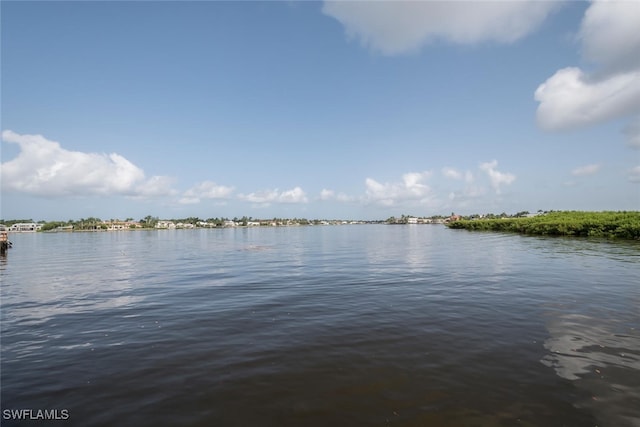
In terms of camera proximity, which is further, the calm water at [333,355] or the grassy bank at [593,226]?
the grassy bank at [593,226]

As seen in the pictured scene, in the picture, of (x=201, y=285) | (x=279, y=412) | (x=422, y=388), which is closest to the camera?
(x=279, y=412)

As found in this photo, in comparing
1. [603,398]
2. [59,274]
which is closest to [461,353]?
[603,398]

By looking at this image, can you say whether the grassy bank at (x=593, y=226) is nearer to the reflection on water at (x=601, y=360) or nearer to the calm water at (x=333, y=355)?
the calm water at (x=333, y=355)

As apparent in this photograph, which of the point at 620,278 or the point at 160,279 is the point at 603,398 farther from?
the point at 160,279

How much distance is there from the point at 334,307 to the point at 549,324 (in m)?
8.26

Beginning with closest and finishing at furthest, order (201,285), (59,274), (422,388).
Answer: (422,388) < (201,285) < (59,274)

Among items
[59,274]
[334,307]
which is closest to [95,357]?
[334,307]

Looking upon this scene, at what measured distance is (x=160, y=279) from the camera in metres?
24.1

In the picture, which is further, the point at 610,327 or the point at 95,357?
the point at 610,327

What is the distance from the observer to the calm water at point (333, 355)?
6.45 metres

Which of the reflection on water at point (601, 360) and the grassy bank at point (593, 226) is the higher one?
the grassy bank at point (593, 226)

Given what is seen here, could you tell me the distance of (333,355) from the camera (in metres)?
9.23

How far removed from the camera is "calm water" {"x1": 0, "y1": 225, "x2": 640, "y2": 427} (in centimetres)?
645

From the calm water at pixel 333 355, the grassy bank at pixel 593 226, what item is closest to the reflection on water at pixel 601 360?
the calm water at pixel 333 355
